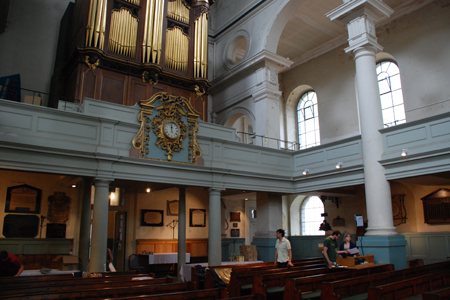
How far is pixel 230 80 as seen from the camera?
642 inches

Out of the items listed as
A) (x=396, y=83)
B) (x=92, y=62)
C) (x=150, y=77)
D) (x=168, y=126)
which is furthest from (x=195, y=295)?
(x=396, y=83)

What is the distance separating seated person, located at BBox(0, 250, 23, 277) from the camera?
25.6ft

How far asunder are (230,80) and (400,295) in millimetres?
12151

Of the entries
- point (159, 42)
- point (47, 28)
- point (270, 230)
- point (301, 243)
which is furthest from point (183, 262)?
point (47, 28)

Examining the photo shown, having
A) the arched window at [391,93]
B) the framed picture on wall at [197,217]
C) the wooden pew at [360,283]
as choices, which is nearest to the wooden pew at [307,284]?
the wooden pew at [360,283]

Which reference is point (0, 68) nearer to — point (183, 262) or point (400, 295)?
point (183, 262)

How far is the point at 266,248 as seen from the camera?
43.2ft

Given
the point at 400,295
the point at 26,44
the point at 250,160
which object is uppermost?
the point at 26,44

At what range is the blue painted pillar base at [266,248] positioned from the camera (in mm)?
13086

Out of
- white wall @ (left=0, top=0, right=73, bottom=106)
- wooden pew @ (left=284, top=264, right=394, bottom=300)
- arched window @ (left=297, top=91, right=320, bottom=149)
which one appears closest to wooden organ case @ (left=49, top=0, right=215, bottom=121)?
white wall @ (left=0, top=0, right=73, bottom=106)

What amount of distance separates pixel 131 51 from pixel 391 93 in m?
10.4

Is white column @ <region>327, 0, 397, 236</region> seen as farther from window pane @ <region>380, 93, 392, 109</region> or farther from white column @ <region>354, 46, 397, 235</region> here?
window pane @ <region>380, 93, 392, 109</region>

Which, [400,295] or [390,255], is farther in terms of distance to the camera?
[390,255]

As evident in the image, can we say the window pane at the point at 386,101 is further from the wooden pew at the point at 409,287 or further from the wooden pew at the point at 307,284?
the wooden pew at the point at 409,287
